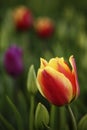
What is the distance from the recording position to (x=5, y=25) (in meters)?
2.34

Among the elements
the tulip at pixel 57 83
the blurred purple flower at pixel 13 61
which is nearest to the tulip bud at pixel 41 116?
the tulip at pixel 57 83

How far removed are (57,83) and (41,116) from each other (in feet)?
0.35

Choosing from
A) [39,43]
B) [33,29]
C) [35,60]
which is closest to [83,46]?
[35,60]

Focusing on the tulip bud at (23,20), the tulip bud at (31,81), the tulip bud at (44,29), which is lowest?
the tulip bud at (31,81)

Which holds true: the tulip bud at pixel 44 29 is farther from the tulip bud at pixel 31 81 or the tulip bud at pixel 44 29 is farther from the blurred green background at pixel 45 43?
the tulip bud at pixel 31 81

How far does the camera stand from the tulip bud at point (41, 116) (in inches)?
40.8

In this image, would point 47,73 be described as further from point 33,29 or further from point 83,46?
point 33,29

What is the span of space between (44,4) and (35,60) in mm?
1000

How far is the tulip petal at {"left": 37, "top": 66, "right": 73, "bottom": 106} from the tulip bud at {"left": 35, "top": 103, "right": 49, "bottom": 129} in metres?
0.06

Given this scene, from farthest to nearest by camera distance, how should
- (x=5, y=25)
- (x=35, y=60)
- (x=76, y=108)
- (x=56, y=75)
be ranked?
(x=5, y=25)
(x=35, y=60)
(x=76, y=108)
(x=56, y=75)

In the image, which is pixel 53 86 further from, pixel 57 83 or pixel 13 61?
pixel 13 61

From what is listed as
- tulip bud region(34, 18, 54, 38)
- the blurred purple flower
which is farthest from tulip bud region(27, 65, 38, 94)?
tulip bud region(34, 18, 54, 38)

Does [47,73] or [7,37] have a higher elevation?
[7,37]

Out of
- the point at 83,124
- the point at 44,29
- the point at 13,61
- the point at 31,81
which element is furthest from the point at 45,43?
the point at 83,124
